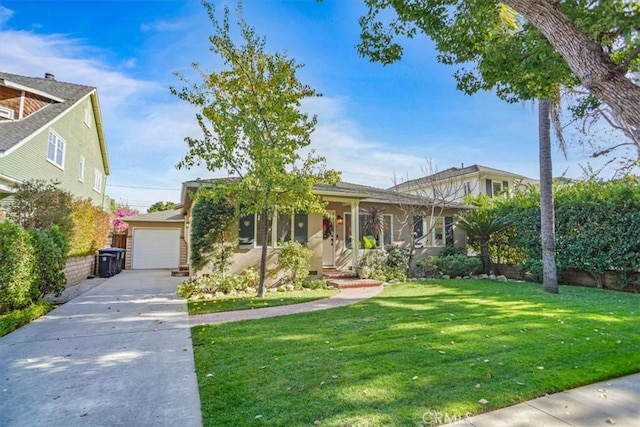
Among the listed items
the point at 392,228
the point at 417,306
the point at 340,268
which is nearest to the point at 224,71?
the point at 417,306

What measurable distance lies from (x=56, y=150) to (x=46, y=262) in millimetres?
9363

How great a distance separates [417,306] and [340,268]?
6664mm

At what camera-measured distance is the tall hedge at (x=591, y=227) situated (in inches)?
396

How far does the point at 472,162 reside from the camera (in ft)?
74.5

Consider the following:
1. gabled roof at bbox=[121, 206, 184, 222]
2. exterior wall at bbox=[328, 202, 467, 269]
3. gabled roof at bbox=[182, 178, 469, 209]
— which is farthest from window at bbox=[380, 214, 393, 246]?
gabled roof at bbox=[121, 206, 184, 222]

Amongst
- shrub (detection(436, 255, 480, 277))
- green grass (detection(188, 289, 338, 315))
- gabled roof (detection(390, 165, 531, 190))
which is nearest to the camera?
green grass (detection(188, 289, 338, 315))

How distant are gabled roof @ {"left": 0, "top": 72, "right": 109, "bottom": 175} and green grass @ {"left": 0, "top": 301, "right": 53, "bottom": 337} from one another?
20.8 feet

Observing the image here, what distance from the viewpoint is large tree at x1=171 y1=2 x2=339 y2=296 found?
8.53 metres

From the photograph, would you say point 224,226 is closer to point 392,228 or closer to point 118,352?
point 118,352

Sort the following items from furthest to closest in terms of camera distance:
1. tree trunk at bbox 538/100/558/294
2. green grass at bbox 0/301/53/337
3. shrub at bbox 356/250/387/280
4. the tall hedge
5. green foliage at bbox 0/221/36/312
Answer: shrub at bbox 356/250/387/280
the tall hedge
tree trunk at bbox 538/100/558/294
green foliage at bbox 0/221/36/312
green grass at bbox 0/301/53/337

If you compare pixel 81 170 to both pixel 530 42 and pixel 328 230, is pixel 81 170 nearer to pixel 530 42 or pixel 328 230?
pixel 328 230

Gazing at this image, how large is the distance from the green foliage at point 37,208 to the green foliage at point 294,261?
6.99 meters

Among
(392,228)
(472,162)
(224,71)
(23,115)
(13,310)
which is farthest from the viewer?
(472,162)

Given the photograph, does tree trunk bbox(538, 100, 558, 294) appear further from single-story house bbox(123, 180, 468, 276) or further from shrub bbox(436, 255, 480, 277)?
single-story house bbox(123, 180, 468, 276)
